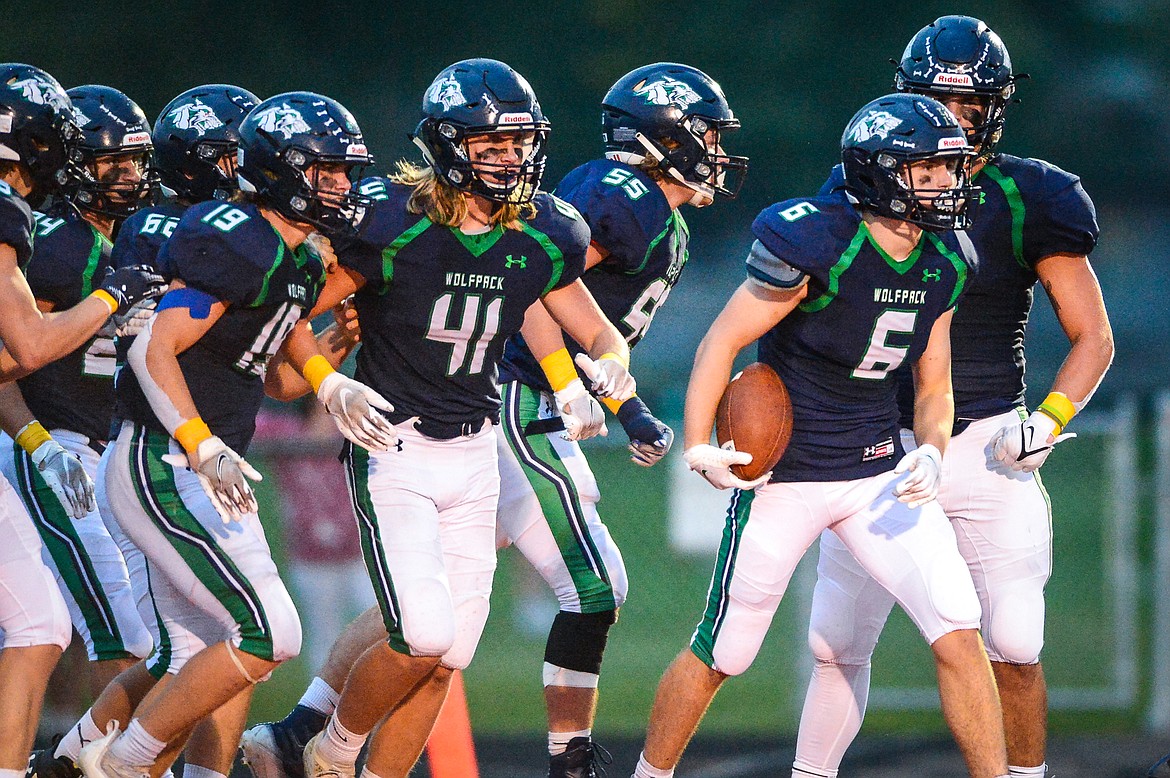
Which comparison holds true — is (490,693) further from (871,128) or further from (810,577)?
(871,128)

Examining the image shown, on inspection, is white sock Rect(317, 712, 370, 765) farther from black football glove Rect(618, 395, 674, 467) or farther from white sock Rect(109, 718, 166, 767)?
black football glove Rect(618, 395, 674, 467)

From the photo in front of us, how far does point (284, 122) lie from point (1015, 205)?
2.08m

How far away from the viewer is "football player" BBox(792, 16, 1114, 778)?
4.62 m

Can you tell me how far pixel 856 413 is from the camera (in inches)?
177

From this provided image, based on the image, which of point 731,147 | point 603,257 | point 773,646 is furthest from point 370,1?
point 603,257

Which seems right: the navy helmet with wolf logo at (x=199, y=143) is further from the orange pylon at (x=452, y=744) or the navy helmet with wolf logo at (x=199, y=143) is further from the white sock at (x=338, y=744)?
the orange pylon at (x=452, y=744)

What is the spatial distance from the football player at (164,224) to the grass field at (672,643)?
3524 mm

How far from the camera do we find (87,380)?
4.97 m

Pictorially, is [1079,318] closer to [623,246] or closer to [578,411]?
[623,246]

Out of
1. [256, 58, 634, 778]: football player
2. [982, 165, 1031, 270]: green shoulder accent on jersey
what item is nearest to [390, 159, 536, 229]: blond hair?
[256, 58, 634, 778]: football player

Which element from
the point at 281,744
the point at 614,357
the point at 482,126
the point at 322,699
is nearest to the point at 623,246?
the point at 614,357

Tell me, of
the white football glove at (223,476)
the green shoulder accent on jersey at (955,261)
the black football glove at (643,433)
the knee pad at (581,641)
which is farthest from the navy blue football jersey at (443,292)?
the green shoulder accent on jersey at (955,261)

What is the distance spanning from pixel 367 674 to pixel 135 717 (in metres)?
0.62

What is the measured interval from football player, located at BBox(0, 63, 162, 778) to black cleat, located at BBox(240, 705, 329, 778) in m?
0.67
